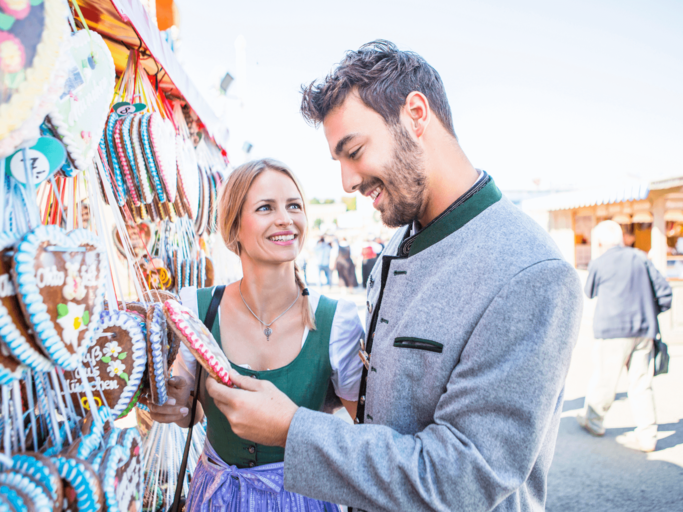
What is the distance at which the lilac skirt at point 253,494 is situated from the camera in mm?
1250

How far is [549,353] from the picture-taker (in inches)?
29.8

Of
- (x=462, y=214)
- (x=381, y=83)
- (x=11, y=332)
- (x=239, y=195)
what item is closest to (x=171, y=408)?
(x=11, y=332)

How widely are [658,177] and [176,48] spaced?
7.31m

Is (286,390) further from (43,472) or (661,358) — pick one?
(661,358)

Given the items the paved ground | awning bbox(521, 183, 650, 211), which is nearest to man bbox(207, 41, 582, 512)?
the paved ground

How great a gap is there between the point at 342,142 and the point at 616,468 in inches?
137

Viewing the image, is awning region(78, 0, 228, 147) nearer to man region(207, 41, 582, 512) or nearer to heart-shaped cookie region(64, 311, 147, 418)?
man region(207, 41, 582, 512)

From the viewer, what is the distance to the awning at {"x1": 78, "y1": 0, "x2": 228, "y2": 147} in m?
1.30

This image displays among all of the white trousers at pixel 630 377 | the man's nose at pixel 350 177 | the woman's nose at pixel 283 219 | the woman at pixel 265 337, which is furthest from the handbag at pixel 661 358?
the man's nose at pixel 350 177

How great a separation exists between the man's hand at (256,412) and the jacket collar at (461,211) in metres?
0.53

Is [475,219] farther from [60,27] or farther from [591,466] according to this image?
[591,466]

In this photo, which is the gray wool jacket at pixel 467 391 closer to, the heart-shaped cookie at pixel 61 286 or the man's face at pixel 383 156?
the man's face at pixel 383 156

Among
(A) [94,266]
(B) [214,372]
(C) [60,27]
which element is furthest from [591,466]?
(C) [60,27]

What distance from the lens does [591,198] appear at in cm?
783
